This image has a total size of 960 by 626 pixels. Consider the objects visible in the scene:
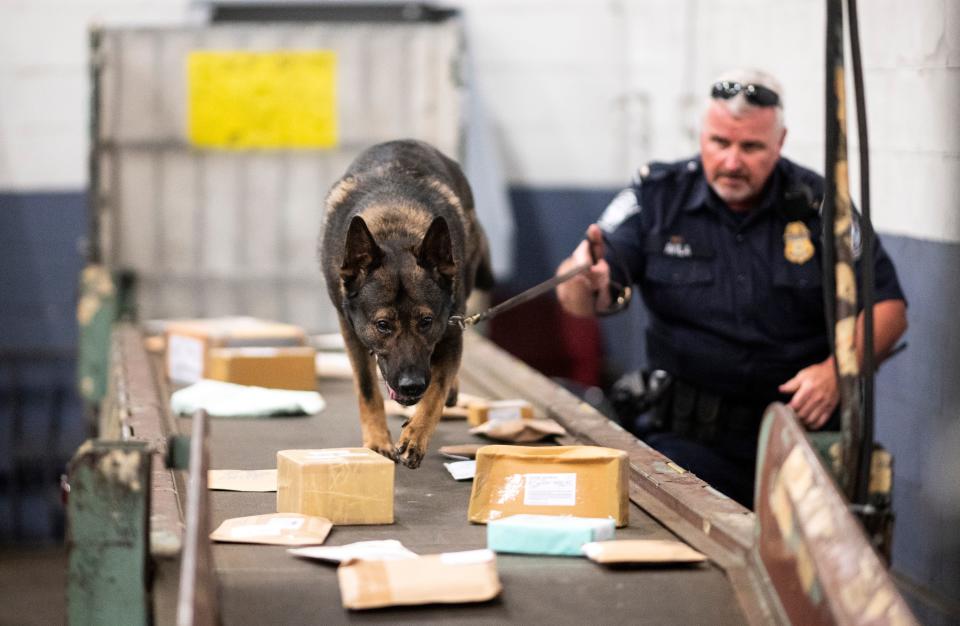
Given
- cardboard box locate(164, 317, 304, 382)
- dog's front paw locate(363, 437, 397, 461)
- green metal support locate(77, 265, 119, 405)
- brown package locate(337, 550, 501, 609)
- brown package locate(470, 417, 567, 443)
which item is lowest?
green metal support locate(77, 265, 119, 405)

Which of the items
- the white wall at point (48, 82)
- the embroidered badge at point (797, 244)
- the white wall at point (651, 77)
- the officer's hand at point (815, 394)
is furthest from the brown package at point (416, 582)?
the white wall at point (48, 82)

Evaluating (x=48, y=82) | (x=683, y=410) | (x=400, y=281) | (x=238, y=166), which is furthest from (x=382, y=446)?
(x=48, y=82)

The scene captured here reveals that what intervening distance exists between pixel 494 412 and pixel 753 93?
3.68 ft

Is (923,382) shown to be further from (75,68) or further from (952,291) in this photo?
(75,68)

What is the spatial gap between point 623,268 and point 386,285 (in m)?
0.95

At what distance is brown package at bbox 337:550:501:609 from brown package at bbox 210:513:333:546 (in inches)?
8.4

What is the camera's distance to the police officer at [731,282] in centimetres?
341

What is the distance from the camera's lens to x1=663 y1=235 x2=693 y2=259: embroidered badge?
3549mm

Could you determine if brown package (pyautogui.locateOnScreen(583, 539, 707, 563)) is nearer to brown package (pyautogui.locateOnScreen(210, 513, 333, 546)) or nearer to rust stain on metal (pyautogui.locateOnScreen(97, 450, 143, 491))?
brown package (pyautogui.locateOnScreen(210, 513, 333, 546))

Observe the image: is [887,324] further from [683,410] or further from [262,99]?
[262,99]

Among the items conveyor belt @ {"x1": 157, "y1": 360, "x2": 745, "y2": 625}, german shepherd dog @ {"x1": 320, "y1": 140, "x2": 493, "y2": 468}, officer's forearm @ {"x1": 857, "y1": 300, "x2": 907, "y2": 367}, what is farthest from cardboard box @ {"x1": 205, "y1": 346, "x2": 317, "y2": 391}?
officer's forearm @ {"x1": 857, "y1": 300, "x2": 907, "y2": 367}

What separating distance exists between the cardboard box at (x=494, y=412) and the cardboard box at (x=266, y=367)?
629 mm

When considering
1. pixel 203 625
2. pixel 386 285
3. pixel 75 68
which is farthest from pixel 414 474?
pixel 75 68

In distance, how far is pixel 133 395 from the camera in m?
3.45
